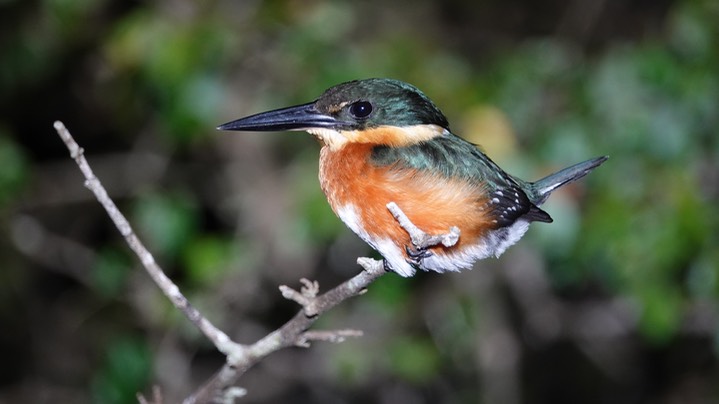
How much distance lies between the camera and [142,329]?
5008mm

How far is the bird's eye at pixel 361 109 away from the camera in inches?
91.0

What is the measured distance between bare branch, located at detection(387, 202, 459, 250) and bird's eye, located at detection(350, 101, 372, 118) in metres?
0.42

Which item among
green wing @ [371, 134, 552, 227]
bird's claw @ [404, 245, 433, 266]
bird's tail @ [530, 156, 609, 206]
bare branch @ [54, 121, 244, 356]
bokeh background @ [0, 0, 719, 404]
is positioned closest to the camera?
bare branch @ [54, 121, 244, 356]

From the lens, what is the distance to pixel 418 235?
1951mm

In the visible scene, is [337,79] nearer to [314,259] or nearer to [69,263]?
[314,259]

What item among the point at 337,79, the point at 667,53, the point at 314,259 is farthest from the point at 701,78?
the point at 314,259

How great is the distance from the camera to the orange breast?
2174 mm

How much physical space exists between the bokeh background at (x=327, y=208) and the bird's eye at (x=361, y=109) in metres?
1.30

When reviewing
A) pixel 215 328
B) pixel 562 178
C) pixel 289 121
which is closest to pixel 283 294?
pixel 215 328

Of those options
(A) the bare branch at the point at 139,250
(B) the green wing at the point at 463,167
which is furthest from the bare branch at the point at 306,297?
(B) the green wing at the point at 463,167

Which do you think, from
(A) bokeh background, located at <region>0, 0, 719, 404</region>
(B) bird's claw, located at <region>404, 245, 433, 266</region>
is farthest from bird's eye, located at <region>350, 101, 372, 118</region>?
(A) bokeh background, located at <region>0, 0, 719, 404</region>

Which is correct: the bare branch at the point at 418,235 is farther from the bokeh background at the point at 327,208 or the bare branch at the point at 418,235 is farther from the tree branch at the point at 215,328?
the bokeh background at the point at 327,208

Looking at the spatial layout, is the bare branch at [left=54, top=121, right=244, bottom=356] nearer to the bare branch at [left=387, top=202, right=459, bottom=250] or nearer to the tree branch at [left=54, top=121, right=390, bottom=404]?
the tree branch at [left=54, top=121, right=390, bottom=404]

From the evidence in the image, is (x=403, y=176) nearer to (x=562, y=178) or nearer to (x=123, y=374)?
(x=562, y=178)
